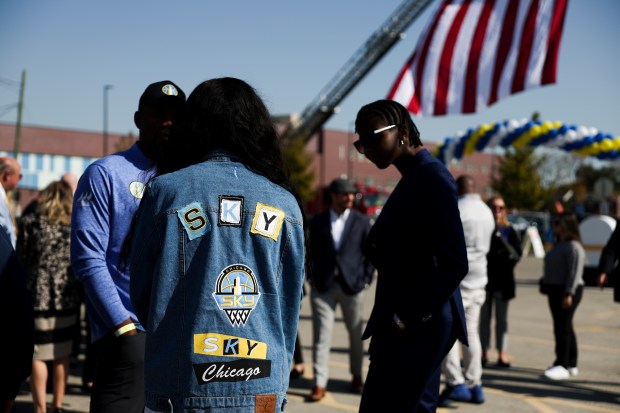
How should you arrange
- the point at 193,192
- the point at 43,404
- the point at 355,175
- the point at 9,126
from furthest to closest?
1. the point at 355,175
2. the point at 9,126
3. the point at 43,404
4. the point at 193,192

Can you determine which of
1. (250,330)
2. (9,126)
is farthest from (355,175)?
(250,330)

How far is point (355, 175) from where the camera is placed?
73625 millimetres

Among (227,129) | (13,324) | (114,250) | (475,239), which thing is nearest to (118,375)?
(114,250)

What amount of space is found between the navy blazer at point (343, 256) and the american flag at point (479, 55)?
5646 mm

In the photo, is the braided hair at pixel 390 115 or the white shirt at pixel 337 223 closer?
the braided hair at pixel 390 115

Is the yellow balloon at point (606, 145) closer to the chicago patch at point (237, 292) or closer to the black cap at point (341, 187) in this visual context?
the black cap at point (341, 187)

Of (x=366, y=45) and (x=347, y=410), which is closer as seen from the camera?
(x=347, y=410)

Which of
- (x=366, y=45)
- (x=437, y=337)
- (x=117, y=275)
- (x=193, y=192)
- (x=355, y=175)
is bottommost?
(x=437, y=337)

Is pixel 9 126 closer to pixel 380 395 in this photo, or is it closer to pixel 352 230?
pixel 352 230

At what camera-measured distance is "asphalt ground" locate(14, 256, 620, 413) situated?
6.57 m

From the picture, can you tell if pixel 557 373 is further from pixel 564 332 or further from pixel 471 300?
pixel 471 300

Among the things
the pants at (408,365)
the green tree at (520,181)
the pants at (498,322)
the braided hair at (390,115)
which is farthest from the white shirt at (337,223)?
the green tree at (520,181)

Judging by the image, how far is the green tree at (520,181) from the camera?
5375cm

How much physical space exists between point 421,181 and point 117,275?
4.74 ft
